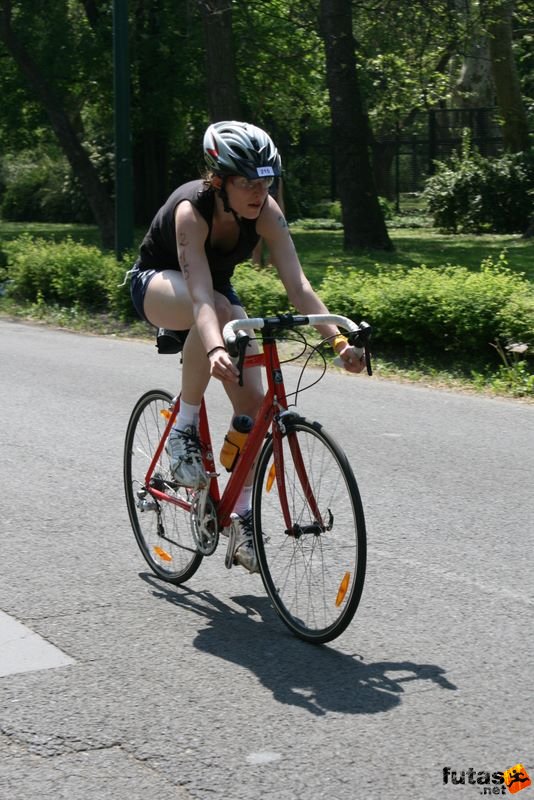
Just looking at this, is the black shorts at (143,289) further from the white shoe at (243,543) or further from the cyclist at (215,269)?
the white shoe at (243,543)

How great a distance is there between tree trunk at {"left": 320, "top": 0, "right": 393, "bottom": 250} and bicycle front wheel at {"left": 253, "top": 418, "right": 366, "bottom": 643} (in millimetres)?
16144

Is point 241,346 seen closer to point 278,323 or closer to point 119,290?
point 278,323

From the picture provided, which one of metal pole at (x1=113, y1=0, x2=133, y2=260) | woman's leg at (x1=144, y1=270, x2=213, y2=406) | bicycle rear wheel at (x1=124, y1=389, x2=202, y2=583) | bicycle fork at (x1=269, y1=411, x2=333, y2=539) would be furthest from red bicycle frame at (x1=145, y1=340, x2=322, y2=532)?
metal pole at (x1=113, y1=0, x2=133, y2=260)

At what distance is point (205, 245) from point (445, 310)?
6.58 metres

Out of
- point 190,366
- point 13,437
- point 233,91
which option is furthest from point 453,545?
point 233,91

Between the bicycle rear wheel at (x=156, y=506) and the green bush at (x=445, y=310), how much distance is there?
17.9ft

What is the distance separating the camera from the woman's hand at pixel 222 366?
14.1 ft

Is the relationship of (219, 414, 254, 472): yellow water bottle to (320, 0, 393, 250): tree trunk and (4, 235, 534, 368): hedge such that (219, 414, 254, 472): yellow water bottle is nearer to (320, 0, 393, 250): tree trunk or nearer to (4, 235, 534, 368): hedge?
(4, 235, 534, 368): hedge

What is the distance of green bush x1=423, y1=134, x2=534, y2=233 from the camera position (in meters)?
26.7

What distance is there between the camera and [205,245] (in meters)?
4.76

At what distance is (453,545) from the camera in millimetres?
5891

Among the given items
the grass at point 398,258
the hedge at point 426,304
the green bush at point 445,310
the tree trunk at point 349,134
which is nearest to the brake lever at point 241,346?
the hedge at point 426,304

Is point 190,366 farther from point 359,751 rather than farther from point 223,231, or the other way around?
point 359,751

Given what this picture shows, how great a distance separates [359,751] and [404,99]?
79.3 ft
